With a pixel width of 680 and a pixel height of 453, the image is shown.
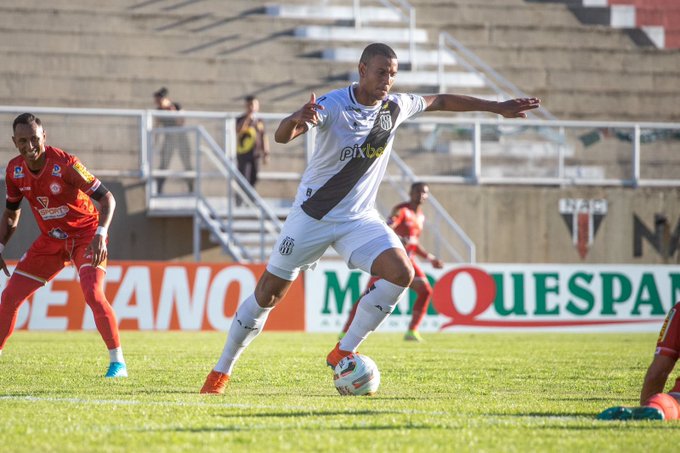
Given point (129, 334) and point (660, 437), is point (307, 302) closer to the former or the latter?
point (129, 334)

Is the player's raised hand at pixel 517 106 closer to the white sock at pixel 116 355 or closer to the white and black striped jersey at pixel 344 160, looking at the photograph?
the white and black striped jersey at pixel 344 160

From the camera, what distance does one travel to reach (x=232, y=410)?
25.0ft

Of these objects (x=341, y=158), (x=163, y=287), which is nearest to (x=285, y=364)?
(x=341, y=158)

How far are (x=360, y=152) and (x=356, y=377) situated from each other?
159cm

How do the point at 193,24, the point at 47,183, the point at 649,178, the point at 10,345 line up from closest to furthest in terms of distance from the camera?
the point at 47,183 < the point at 10,345 < the point at 649,178 < the point at 193,24

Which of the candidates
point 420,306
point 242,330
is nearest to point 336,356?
point 242,330

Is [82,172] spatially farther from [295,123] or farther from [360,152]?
[295,123]

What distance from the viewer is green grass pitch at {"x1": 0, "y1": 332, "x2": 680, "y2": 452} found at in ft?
20.6

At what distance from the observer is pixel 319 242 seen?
29.0 ft

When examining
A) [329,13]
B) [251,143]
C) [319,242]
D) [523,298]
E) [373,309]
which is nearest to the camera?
[319,242]

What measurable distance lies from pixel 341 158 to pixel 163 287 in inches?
467

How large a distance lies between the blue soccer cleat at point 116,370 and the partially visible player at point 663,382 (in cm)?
449

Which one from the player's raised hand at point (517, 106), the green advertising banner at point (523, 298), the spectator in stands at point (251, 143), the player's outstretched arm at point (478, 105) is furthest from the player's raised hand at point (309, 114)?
the spectator in stands at point (251, 143)

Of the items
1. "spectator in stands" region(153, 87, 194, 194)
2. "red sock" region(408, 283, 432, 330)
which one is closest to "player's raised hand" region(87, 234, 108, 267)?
"red sock" region(408, 283, 432, 330)
